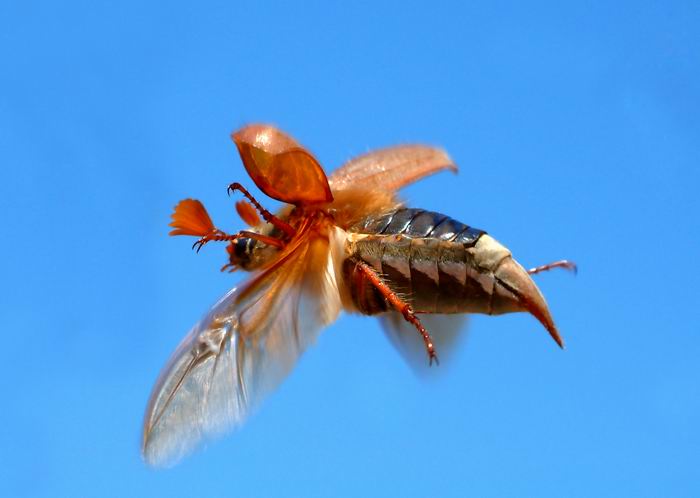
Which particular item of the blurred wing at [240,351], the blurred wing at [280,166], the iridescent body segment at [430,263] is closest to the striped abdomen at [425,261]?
the iridescent body segment at [430,263]

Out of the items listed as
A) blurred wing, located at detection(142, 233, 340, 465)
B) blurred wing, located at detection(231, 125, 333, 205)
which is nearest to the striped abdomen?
blurred wing, located at detection(142, 233, 340, 465)

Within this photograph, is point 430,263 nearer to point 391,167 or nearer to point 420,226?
point 420,226

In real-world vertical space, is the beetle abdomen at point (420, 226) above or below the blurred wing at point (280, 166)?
below

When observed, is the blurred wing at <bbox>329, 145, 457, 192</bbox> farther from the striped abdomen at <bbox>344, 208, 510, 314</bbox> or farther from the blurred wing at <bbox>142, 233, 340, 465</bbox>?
the blurred wing at <bbox>142, 233, 340, 465</bbox>

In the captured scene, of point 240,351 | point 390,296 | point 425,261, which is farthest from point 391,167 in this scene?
point 240,351

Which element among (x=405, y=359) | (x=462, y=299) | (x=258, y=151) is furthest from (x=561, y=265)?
(x=258, y=151)

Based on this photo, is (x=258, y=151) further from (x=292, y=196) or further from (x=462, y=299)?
(x=462, y=299)

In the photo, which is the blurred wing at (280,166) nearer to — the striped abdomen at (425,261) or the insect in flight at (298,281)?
the insect in flight at (298,281)
